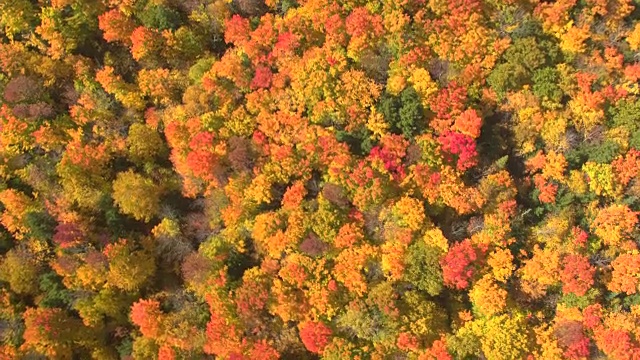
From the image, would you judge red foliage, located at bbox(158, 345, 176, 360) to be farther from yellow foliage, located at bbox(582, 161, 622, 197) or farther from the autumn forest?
yellow foliage, located at bbox(582, 161, 622, 197)

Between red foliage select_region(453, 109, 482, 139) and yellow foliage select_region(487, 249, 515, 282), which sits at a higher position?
red foliage select_region(453, 109, 482, 139)

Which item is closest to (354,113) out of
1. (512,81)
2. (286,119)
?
(286,119)

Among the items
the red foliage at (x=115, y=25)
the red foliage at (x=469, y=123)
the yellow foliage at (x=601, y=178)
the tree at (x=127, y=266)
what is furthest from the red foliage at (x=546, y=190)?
the red foliage at (x=115, y=25)

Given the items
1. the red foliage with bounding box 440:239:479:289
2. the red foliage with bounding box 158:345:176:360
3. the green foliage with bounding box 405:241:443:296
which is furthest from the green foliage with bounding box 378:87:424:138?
the red foliage with bounding box 158:345:176:360

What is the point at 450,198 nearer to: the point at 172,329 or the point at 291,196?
the point at 291,196

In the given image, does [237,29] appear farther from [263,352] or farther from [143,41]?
[263,352]

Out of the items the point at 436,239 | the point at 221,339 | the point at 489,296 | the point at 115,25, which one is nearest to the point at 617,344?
the point at 489,296
